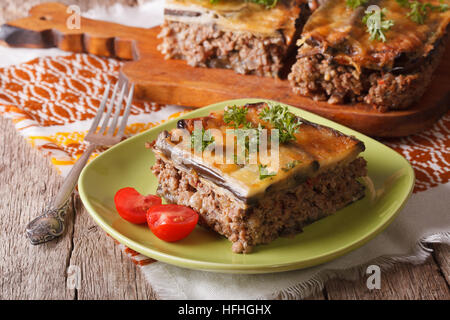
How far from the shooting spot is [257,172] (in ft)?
10.9

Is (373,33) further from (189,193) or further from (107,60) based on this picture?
(107,60)

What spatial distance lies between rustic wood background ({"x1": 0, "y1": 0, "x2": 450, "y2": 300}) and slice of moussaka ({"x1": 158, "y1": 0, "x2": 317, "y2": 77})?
7.54ft

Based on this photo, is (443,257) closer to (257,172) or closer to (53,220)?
(257,172)

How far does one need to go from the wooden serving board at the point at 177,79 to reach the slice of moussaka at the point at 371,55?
0.46 feet

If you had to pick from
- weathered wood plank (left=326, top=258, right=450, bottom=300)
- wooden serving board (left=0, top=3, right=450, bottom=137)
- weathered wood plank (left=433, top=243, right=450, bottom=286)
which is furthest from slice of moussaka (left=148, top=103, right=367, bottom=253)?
wooden serving board (left=0, top=3, right=450, bottom=137)

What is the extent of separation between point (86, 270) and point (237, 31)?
2.90 m

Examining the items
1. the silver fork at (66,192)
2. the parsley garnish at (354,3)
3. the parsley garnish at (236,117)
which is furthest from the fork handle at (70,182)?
the parsley garnish at (354,3)

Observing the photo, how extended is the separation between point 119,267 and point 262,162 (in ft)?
3.57

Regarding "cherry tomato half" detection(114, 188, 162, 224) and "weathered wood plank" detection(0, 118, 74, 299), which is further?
"cherry tomato half" detection(114, 188, 162, 224)

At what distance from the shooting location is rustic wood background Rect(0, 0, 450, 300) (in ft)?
11.0

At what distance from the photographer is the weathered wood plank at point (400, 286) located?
3.36m

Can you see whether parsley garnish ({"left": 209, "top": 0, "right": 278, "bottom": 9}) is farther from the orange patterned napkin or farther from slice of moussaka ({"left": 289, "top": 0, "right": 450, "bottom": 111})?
the orange patterned napkin

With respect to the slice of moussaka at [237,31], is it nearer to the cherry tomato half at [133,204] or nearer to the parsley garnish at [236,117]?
the parsley garnish at [236,117]

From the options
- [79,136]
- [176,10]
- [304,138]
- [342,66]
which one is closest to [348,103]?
[342,66]
